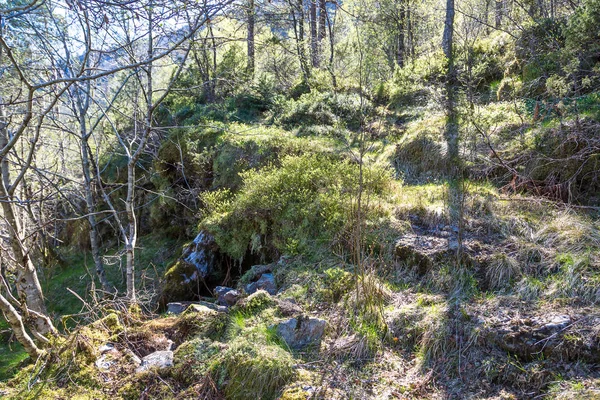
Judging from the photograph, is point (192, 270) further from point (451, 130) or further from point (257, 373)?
point (451, 130)

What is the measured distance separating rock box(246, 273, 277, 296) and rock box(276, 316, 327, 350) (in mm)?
930

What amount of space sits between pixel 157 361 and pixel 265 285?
1539mm

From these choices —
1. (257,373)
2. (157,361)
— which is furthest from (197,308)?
(257,373)

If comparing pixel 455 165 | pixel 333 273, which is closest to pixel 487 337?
pixel 333 273

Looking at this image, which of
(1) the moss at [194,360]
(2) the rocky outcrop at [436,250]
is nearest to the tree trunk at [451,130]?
(2) the rocky outcrop at [436,250]

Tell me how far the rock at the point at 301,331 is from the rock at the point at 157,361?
958mm

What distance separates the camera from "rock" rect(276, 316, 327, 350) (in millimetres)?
3361

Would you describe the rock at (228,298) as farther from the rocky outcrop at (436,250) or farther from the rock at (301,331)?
the rocky outcrop at (436,250)

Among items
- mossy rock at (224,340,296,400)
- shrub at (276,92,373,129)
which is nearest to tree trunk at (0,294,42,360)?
mossy rock at (224,340,296,400)

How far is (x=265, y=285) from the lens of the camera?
4.50m

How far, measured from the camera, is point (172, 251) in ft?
27.1

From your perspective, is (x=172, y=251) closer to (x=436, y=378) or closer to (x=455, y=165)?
(x=455, y=165)

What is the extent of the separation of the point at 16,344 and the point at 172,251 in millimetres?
3254

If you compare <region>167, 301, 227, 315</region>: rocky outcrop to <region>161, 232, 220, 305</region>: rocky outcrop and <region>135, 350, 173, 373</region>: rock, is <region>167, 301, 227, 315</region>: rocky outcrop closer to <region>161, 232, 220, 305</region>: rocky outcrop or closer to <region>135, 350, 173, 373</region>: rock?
<region>135, 350, 173, 373</region>: rock
